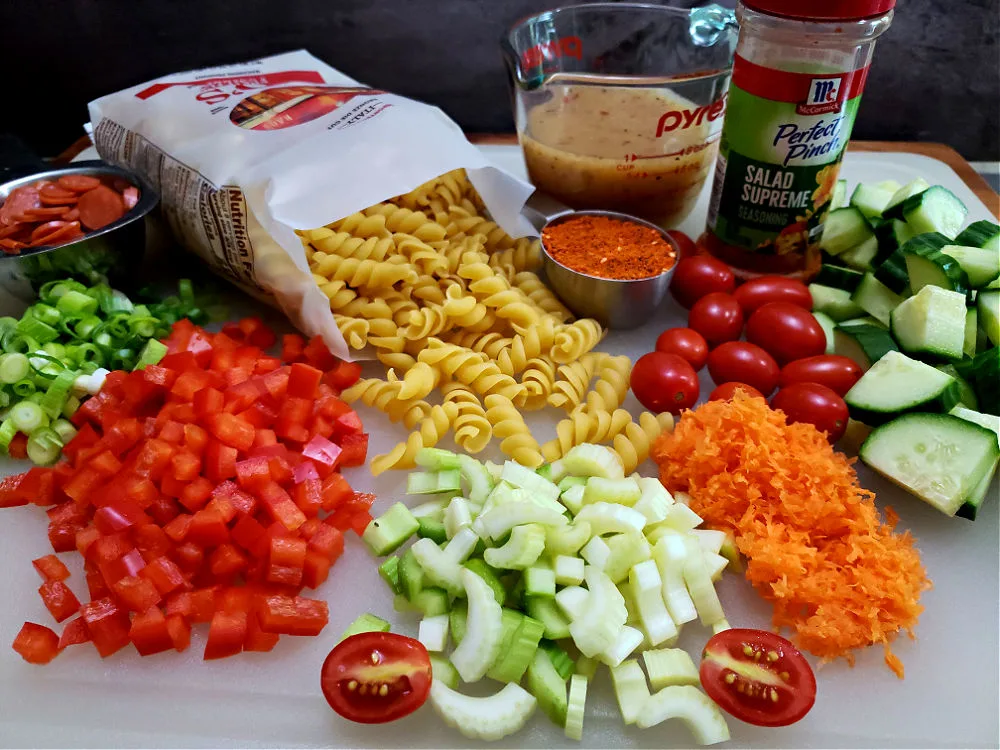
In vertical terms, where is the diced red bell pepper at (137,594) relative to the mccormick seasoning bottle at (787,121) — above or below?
below

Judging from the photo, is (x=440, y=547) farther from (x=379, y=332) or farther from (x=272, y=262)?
(x=272, y=262)

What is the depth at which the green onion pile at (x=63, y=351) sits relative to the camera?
7.04 feet

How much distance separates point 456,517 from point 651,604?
48cm

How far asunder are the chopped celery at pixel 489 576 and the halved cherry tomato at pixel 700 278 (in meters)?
1.25

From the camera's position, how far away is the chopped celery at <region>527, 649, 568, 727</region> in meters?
1.60

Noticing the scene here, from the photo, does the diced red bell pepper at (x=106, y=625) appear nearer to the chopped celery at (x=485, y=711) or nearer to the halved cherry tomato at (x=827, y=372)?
the chopped celery at (x=485, y=711)

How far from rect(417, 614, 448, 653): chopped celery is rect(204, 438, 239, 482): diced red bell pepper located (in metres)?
0.62

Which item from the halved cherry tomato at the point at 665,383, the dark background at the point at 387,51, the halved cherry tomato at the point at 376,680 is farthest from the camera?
the dark background at the point at 387,51

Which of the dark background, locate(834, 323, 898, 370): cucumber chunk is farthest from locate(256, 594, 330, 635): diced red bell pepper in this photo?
the dark background

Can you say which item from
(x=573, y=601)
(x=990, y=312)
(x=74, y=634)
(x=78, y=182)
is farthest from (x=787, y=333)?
(x=78, y=182)

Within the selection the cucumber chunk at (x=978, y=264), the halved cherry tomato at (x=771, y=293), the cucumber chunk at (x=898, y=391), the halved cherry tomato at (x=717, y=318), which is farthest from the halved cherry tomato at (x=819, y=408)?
the cucumber chunk at (x=978, y=264)

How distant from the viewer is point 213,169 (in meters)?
2.44

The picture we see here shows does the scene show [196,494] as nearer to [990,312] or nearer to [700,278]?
[700,278]

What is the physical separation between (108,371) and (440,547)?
1.14 meters
